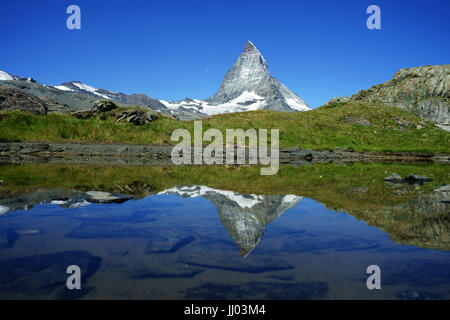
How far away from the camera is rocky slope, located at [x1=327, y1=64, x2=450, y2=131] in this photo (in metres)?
41.0

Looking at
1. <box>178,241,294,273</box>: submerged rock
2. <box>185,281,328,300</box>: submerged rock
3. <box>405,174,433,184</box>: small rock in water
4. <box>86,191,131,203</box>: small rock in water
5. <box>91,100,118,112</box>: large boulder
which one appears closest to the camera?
<box>185,281,328,300</box>: submerged rock

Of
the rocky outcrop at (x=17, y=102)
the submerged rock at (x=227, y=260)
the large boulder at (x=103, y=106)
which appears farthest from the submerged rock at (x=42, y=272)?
the rocky outcrop at (x=17, y=102)

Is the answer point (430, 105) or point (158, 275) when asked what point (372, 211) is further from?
point (430, 105)

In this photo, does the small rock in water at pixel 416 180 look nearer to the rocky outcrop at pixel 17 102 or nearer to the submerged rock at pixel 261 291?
the submerged rock at pixel 261 291

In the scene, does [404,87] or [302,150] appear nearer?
[302,150]

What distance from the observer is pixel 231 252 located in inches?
149

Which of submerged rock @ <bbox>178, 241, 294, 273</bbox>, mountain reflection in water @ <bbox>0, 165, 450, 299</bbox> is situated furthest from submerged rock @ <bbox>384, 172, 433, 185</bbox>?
submerged rock @ <bbox>178, 241, 294, 273</bbox>

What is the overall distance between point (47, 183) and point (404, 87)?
161 ft

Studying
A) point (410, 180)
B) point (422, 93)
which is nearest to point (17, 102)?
point (422, 93)

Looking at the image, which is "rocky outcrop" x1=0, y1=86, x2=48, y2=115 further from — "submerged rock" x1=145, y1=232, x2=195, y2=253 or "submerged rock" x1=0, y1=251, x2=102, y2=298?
"submerged rock" x1=0, y1=251, x2=102, y2=298

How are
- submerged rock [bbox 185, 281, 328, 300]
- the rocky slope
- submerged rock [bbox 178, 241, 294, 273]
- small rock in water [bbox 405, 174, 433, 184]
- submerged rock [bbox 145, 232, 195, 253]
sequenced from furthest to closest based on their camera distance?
the rocky slope
small rock in water [bbox 405, 174, 433, 184]
submerged rock [bbox 145, 232, 195, 253]
submerged rock [bbox 178, 241, 294, 273]
submerged rock [bbox 185, 281, 328, 300]

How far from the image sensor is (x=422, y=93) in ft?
145

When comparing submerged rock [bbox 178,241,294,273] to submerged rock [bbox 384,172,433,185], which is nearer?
submerged rock [bbox 178,241,294,273]
